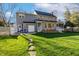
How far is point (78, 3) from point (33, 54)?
0.66 meters

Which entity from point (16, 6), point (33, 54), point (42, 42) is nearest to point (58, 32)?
point (42, 42)

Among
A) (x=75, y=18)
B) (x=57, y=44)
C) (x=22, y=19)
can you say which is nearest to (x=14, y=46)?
(x=22, y=19)

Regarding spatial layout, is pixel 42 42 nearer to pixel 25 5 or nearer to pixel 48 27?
pixel 48 27

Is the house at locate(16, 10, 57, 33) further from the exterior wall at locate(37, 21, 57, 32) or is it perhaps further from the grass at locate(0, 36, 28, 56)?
the grass at locate(0, 36, 28, 56)

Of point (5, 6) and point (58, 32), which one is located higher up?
point (5, 6)

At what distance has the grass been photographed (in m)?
1.97

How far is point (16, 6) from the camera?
1.99 metres

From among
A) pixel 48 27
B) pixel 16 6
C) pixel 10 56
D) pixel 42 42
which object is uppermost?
pixel 16 6

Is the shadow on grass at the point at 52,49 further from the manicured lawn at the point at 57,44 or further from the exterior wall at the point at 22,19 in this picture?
the exterior wall at the point at 22,19

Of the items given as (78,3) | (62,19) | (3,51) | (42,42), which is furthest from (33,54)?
(78,3)

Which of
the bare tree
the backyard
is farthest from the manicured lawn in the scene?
the bare tree

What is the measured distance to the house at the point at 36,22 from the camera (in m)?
2.00

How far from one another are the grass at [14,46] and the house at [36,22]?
10cm

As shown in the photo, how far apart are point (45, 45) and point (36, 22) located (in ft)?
0.82
